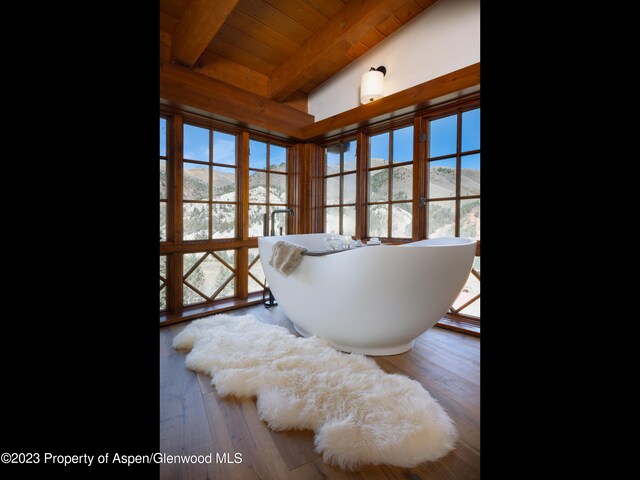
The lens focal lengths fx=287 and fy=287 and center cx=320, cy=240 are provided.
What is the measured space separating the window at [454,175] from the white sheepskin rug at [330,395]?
4.61 ft

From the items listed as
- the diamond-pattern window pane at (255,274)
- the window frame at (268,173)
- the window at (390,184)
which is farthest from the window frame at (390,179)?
the diamond-pattern window pane at (255,274)

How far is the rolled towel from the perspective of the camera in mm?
1912

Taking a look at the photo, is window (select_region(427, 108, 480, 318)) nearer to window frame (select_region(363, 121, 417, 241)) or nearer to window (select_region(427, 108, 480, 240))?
window (select_region(427, 108, 480, 240))

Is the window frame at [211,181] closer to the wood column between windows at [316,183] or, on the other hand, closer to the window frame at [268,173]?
the window frame at [268,173]

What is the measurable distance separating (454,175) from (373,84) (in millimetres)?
1124

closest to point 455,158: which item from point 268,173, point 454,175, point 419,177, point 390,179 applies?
point 454,175

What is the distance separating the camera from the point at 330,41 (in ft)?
7.75

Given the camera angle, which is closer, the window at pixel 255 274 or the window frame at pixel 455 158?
the window frame at pixel 455 158

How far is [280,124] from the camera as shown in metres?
3.13

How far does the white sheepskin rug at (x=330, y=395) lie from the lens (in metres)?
1.05

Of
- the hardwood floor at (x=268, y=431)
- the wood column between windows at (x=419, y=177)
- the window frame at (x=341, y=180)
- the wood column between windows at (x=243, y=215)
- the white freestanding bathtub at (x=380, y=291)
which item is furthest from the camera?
the window frame at (x=341, y=180)

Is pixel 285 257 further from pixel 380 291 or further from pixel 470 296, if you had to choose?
pixel 470 296

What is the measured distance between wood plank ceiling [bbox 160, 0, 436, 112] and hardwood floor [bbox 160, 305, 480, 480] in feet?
7.44
